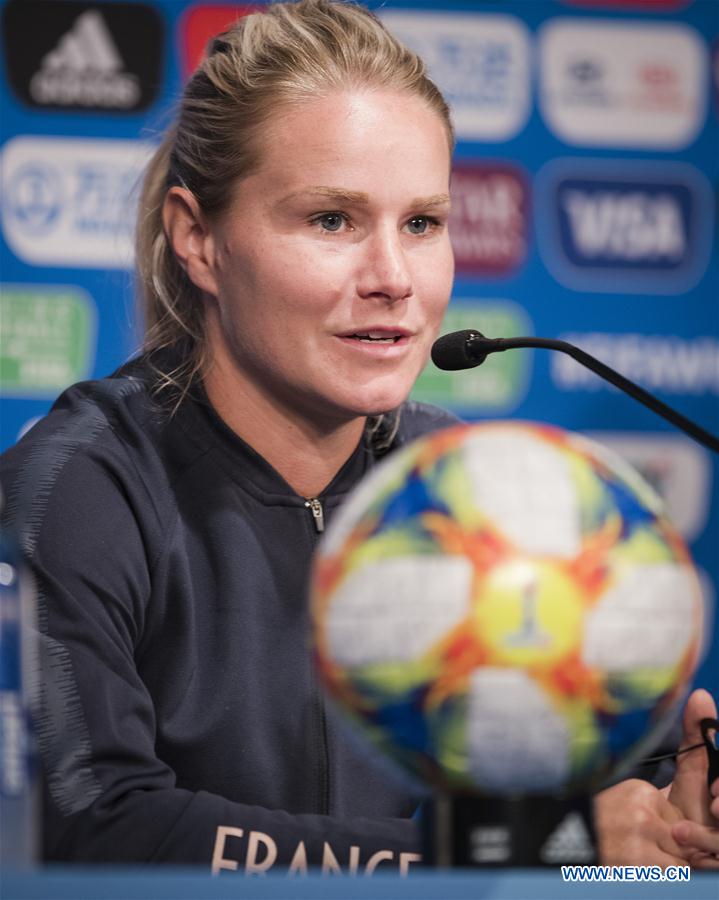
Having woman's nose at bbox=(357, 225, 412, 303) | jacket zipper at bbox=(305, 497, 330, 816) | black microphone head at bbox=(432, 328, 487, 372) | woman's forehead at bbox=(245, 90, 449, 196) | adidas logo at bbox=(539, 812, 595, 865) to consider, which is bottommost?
jacket zipper at bbox=(305, 497, 330, 816)

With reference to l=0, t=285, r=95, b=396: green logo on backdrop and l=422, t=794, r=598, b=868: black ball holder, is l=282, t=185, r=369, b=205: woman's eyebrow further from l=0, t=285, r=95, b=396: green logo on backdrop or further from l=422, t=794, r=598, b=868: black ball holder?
l=0, t=285, r=95, b=396: green logo on backdrop

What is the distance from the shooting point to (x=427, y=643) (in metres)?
0.64

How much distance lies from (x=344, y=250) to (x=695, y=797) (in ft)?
1.92

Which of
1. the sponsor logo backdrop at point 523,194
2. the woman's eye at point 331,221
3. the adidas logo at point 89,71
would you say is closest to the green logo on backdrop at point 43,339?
the sponsor logo backdrop at point 523,194

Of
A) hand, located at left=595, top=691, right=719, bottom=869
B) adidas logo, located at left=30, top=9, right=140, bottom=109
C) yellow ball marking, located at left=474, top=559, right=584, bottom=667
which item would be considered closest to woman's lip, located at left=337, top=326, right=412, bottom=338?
hand, located at left=595, top=691, right=719, bottom=869

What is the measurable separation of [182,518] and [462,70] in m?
1.72

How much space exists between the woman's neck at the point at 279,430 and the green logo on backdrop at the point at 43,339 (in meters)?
1.30

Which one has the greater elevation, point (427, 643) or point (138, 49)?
point (138, 49)

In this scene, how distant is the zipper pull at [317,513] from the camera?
1397 millimetres

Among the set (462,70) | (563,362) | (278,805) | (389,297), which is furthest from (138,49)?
(278,805)

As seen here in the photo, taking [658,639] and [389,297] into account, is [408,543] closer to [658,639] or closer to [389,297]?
[658,639]

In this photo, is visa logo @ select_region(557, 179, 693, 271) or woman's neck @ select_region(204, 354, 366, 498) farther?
visa logo @ select_region(557, 179, 693, 271)

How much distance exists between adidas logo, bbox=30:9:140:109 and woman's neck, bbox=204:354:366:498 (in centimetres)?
143

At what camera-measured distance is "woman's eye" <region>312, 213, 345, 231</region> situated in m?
1.32
